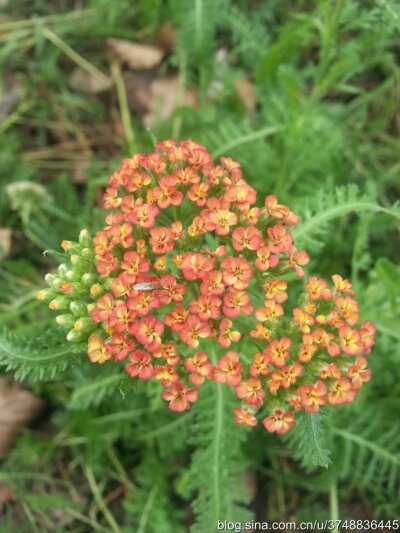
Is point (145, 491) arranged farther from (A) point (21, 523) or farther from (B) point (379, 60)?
(B) point (379, 60)

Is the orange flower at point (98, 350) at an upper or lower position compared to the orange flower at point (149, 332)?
lower

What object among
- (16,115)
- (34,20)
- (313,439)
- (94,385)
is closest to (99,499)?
(94,385)

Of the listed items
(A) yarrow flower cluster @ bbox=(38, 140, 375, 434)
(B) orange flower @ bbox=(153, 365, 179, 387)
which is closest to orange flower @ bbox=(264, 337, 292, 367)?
(A) yarrow flower cluster @ bbox=(38, 140, 375, 434)

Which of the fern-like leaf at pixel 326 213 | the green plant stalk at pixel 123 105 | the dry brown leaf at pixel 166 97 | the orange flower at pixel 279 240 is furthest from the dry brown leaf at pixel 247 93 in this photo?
the orange flower at pixel 279 240

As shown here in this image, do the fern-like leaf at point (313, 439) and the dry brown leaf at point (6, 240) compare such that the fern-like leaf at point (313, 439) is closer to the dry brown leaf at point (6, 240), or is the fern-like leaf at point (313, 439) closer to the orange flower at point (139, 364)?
the orange flower at point (139, 364)

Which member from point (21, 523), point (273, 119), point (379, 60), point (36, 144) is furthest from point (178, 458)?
point (379, 60)
